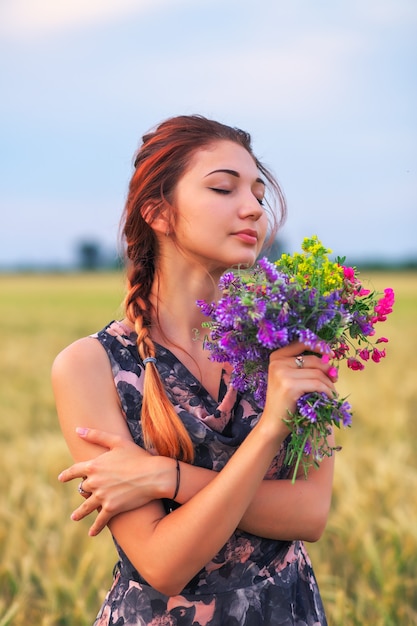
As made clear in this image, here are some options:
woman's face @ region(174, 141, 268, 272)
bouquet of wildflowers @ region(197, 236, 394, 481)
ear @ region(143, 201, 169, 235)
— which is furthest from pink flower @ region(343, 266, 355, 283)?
ear @ region(143, 201, 169, 235)

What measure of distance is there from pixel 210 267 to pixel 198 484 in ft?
1.79

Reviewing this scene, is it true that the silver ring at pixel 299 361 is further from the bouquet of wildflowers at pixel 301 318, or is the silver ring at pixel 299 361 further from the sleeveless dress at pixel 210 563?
the sleeveless dress at pixel 210 563

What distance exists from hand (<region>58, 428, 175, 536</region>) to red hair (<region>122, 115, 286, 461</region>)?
7 centimetres

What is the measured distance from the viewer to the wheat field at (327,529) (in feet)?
11.8

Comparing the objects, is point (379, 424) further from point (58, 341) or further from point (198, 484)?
point (58, 341)

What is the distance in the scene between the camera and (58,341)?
1345 cm

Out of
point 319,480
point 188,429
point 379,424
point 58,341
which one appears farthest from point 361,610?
point 58,341

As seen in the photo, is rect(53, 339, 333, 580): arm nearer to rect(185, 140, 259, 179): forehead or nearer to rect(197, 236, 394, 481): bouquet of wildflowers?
rect(197, 236, 394, 481): bouquet of wildflowers

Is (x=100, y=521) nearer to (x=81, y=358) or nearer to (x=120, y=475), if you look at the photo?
(x=120, y=475)

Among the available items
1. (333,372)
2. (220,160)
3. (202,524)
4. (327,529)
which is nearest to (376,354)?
(333,372)

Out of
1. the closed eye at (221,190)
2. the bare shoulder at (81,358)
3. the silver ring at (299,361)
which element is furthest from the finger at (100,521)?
the closed eye at (221,190)

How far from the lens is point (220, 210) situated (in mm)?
2039

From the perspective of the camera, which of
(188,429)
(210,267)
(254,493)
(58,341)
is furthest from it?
(58,341)

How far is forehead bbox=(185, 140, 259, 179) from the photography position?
2109 millimetres
